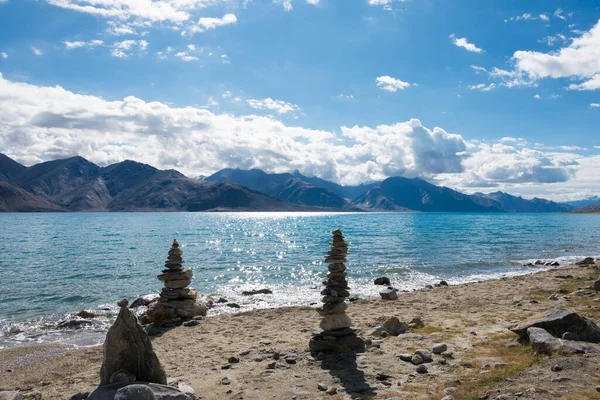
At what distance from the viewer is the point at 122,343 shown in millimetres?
9766

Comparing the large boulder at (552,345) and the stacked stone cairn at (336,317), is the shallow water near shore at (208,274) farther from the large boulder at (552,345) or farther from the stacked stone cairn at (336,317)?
the large boulder at (552,345)

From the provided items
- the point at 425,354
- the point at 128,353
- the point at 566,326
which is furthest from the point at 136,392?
the point at 566,326

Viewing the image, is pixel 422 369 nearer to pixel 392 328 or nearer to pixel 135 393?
pixel 392 328

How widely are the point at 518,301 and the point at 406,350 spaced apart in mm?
12550

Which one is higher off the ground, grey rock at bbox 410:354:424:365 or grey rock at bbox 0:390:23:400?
grey rock at bbox 410:354:424:365

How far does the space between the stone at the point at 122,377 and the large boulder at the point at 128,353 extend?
195 millimetres

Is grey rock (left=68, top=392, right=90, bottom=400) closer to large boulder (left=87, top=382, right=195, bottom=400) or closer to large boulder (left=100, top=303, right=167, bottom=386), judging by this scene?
large boulder (left=100, top=303, right=167, bottom=386)

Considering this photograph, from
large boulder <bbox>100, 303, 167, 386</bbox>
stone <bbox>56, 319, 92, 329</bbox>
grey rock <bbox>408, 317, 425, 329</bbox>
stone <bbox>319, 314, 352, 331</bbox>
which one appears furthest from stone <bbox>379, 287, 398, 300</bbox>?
large boulder <bbox>100, 303, 167, 386</bbox>

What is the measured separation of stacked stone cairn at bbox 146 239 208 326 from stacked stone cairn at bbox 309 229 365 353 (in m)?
11.5

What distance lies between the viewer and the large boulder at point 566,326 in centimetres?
1273

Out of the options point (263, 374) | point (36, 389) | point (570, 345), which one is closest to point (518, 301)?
point (570, 345)

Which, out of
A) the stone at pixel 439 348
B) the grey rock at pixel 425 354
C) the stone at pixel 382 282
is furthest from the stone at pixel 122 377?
the stone at pixel 382 282

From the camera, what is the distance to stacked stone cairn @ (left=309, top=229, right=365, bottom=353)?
14477 millimetres

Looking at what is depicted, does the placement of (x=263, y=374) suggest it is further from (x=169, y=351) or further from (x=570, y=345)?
(x=570, y=345)
